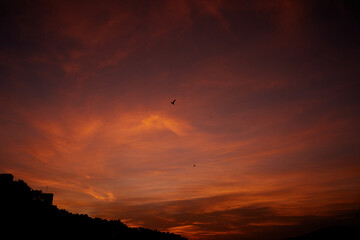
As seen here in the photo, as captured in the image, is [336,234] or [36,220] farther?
[336,234]

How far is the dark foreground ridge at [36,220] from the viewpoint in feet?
120

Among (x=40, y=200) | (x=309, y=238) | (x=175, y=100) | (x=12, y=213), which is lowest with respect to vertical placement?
(x=309, y=238)

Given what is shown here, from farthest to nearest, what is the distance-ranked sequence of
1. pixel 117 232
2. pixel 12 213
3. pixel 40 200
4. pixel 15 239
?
1. pixel 117 232
2. pixel 40 200
3. pixel 12 213
4. pixel 15 239

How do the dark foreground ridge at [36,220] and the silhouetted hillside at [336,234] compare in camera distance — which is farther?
the silhouetted hillside at [336,234]

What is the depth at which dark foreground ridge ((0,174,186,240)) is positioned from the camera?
36.5 metres

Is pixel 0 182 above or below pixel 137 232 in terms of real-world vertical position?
above

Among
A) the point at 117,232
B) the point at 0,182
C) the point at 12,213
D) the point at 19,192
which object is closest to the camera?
the point at 12,213

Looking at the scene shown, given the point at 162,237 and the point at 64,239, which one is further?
the point at 162,237

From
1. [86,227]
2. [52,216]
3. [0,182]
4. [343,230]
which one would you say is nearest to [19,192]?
[0,182]

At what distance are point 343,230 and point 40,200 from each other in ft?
528

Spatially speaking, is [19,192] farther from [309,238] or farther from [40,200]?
[309,238]

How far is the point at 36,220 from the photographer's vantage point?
41219 millimetres

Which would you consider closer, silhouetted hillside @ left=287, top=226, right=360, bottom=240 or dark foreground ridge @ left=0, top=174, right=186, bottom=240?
dark foreground ridge @ left=0, top=174, right=186, bottom=240

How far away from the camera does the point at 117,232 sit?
60.9m
